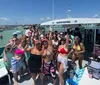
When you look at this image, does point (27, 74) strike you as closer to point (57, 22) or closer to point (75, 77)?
point (75, 77)

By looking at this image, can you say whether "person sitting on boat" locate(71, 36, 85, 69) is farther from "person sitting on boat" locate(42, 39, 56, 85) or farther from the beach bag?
"person sitting on boat" locate(42, 39, 56, 85)

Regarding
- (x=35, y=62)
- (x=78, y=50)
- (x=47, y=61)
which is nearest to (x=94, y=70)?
(x=47, y=61)

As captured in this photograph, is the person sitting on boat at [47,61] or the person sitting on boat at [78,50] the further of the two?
the person sitting on boat at [78,50]

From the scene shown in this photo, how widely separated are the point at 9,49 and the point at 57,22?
2978mm

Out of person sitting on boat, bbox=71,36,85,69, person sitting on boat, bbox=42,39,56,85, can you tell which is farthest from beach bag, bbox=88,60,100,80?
person sitting on boat, bbox=71,36,85,69

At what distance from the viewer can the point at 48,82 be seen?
439 cm

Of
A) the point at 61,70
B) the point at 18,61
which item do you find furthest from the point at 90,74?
the point at 18,61

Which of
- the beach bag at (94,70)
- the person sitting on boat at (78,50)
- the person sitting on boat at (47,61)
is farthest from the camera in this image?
the person sitting on boat at (78,50)

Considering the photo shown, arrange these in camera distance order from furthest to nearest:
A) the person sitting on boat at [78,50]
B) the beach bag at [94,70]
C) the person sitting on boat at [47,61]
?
the person sitting on boat at [78,50] → the person sitting on boat at [47,61] → the beach bag at [94,70]

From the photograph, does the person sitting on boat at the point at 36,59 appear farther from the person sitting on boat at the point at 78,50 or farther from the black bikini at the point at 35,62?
the person sitting on boat at the point at 78,50

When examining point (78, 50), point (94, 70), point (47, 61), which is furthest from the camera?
point (78, 50)

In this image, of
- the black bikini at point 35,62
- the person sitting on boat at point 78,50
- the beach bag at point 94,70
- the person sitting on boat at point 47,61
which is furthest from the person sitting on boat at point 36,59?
the person sitting on boat at point 78,50

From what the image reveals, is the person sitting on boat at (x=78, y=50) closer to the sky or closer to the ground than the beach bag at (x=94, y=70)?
closer to the sky

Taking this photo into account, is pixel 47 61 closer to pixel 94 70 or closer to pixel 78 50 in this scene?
pixel 94 70
